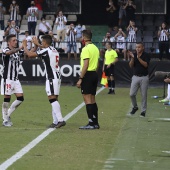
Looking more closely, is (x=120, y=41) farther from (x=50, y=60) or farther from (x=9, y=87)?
(x=50, y=60)

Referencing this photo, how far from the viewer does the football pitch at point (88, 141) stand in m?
10.4

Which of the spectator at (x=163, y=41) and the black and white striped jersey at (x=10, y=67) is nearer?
the black and white striped jersey at (x=10, y=67)

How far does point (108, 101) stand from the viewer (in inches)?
857

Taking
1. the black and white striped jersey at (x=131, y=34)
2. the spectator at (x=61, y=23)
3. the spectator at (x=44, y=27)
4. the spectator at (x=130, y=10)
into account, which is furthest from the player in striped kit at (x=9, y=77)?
the spectator at (x=130, y=10)

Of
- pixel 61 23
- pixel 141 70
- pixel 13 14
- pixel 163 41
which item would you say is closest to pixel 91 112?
pixel 141 70

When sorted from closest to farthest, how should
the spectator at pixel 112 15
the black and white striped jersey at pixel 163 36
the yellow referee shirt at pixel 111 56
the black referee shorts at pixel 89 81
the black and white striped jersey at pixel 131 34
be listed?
1. the black referee shorts at pixel 89 81
2. the yellow referee shirt at pixel 111 56
3. the black and white striped jersey at pixel 163 36
4. the black and white striped jersey at pixel 131 34
5. the spectator at pixel 112 15

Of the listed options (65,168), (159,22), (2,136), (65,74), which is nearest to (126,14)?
(159,22)

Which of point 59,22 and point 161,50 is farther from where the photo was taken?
point 59,22

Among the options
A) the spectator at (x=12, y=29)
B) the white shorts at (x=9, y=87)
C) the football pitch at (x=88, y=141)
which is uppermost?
the spectator at (x=12, y=29)

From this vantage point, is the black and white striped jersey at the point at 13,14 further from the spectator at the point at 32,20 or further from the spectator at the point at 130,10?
the spectator at the point at 130,10

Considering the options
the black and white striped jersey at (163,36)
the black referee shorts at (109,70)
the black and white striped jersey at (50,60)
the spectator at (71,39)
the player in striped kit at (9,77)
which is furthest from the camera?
the spectator at (71,39)

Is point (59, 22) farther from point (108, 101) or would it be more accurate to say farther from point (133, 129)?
point (133, 129)

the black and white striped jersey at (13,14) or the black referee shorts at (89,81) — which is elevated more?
the black and white striped jersey at (13,14)

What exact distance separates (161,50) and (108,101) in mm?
9366
